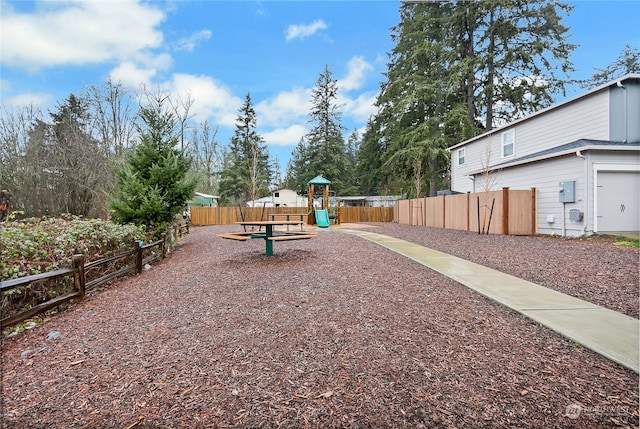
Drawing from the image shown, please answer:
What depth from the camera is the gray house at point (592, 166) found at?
29.8ft

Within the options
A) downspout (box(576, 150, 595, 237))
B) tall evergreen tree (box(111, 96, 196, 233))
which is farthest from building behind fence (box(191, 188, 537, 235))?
tall evergreen tree (box(111, 96, 196, 233))

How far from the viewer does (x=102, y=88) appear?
53.7 ft

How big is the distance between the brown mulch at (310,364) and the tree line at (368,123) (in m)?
5.27

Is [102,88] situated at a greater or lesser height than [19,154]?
greater

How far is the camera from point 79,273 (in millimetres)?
4289

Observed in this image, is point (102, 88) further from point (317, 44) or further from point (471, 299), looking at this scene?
point (471, 299)

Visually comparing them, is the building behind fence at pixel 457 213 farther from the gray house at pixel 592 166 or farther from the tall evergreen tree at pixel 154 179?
the tall evergreen tree at pixel 154 179

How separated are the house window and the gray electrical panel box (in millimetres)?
4457


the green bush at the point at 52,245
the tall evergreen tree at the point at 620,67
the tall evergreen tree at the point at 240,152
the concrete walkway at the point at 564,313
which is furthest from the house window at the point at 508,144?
the tall evergreen tree at the point at 240,152

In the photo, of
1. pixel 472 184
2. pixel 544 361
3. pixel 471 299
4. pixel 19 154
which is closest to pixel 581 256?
pixel 471 299

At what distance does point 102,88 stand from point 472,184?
2017 cm

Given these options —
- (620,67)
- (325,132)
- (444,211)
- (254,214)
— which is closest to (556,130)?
(444,211)

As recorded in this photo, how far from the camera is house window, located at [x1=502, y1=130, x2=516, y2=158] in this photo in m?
13.8

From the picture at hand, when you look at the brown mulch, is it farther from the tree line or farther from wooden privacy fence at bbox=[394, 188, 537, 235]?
wooden privacy fence at bbox=[394, 188, 537, 235]
